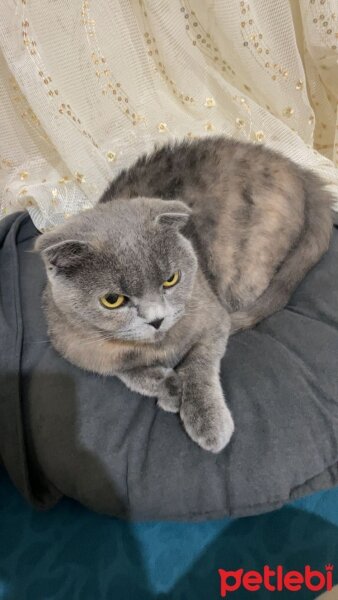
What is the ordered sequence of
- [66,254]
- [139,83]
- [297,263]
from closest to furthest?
[66,254], [297,263], [139,83]

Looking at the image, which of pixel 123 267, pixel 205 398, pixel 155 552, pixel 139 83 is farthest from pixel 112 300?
pixel 139 83

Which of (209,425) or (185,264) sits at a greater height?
(185,264)

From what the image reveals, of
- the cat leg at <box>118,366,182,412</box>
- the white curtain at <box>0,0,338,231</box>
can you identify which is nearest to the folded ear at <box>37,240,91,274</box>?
the cat leg at <box>118,366,182,412</box>

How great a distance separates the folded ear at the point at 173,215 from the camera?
0.78 meters

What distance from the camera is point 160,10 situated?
4.00ft

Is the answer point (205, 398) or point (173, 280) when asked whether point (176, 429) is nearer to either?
point (205, 398)

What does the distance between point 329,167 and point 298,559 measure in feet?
3.64

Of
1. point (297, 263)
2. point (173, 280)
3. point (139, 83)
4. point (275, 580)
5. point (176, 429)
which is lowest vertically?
point (275, 580)

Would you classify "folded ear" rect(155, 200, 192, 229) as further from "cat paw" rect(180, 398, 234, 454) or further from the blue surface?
the blue surface

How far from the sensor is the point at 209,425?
85 centimetres

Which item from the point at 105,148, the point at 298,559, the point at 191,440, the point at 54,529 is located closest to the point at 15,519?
the point at 54,529

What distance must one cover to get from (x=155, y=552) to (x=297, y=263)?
720 mm

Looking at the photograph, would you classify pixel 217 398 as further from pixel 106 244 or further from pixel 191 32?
pixel 191 32

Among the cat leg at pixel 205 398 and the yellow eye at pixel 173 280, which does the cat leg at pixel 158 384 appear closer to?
the cat leg at pixel 205 398
